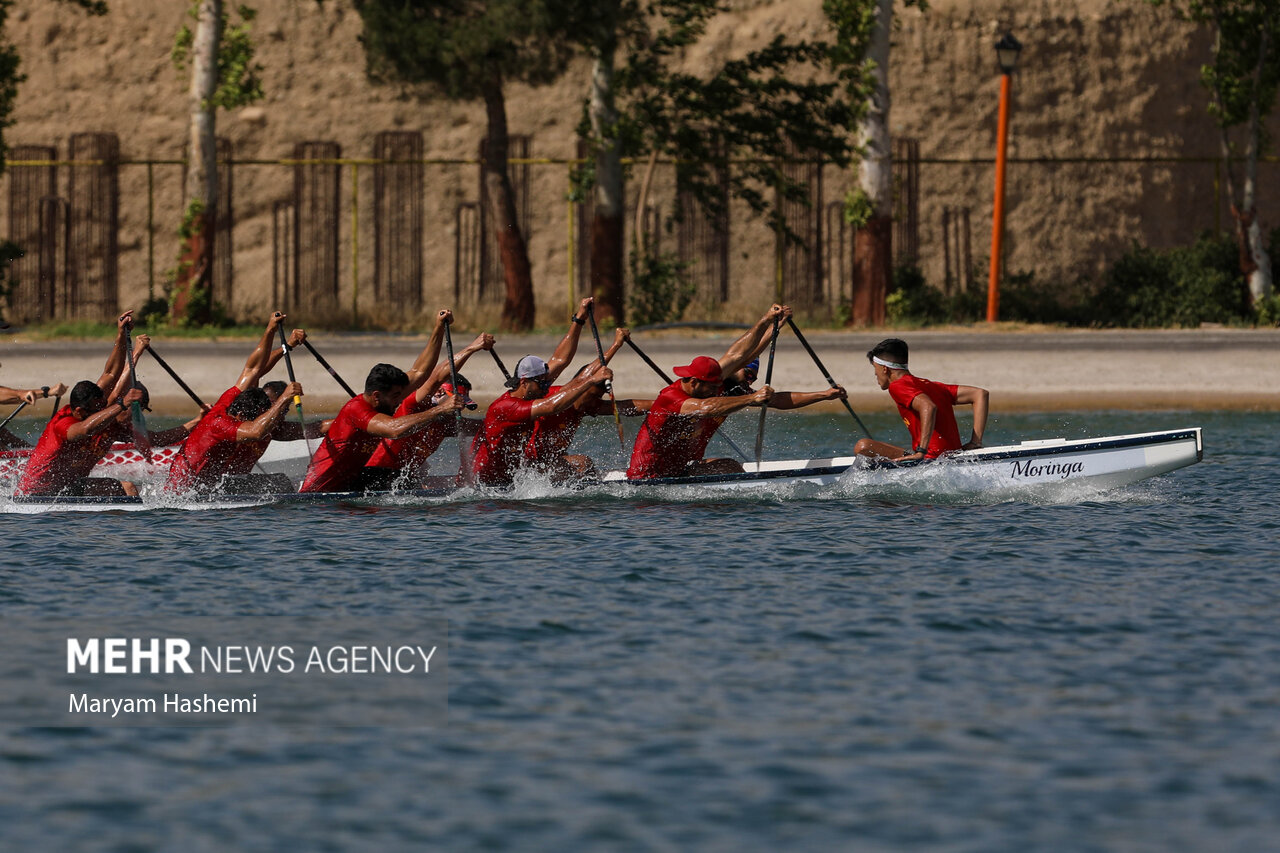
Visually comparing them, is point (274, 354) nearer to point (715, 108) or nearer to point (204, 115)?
point (204, 115)

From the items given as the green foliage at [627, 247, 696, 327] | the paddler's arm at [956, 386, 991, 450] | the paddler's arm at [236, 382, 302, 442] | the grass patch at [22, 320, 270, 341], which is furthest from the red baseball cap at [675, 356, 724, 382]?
the green foliage at [627, 247, 696, 327]

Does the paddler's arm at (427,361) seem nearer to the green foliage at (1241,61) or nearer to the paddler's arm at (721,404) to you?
the paddler's arm at (721,404)

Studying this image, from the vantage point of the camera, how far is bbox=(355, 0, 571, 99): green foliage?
2780 centimetres

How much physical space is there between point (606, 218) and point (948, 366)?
8218 mm

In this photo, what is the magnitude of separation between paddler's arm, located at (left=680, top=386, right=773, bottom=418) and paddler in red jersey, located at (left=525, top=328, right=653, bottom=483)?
72cm

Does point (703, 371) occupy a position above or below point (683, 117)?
below

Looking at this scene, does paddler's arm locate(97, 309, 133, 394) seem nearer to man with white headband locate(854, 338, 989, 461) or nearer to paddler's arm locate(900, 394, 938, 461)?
man with white headband locate(854, 338, 989, 461)

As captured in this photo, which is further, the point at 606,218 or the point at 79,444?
the point at 606,218

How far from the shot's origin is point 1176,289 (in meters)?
30.8

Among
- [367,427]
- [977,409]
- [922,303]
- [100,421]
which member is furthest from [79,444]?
[922,303]

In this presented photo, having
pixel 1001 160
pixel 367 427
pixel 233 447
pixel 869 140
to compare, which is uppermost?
pixel 869 140

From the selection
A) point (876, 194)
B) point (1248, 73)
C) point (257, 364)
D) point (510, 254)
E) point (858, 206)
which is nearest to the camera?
point (257, 364)

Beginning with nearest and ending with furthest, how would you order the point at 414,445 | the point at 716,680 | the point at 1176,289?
1. the point at 716,680
2. the point at 414,445
3. the point at 1176,289

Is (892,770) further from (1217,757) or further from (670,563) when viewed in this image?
(670,563)
